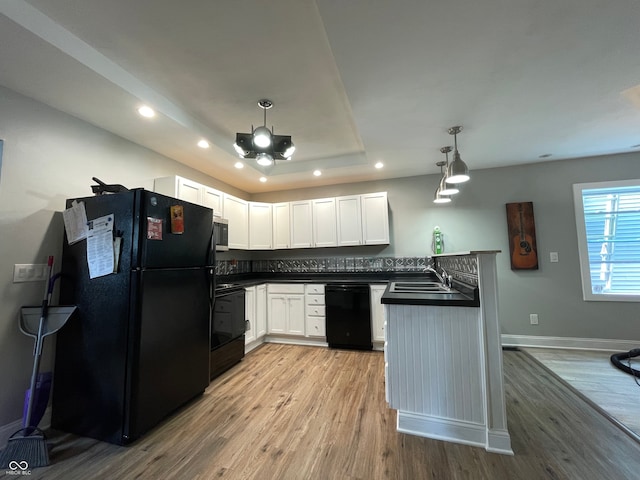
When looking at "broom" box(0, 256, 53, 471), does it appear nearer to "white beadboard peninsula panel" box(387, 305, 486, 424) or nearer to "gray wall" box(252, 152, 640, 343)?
"white beadboard peninsula panel" box(387, 305, 486, 424)

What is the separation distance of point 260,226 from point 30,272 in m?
2.65

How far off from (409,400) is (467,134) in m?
2.55

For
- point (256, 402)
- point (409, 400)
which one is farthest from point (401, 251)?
point (256, 402)

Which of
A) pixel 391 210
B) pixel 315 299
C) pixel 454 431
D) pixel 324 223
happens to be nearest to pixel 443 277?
pixel 454 431

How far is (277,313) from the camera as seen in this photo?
3.77 m

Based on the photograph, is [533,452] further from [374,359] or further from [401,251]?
[401,251]

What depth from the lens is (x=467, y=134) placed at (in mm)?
2695

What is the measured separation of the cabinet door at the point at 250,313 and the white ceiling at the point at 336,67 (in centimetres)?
184

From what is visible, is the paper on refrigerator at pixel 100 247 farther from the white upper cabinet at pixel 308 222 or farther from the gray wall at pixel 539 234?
the gray wall at pixel 539 234

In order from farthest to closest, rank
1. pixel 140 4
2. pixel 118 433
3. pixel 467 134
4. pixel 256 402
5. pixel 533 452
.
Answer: pixel 467 134
pixel 256 402
pixel 118 433
pixel 533 452
pixel 140 4

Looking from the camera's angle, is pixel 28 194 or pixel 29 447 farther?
pixel 28 194

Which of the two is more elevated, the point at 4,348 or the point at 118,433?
the point at 4,348

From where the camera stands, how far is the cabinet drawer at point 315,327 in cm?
358

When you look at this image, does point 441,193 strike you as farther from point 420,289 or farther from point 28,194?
point 28,194
